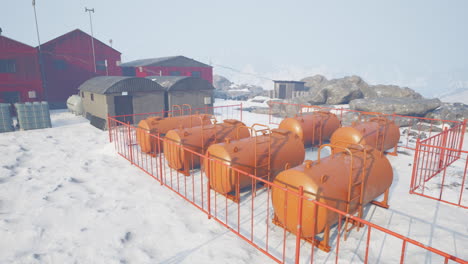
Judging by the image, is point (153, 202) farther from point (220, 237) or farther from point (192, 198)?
point (220, 237)

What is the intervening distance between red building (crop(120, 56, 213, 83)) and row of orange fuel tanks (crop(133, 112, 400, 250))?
21267 millimetres

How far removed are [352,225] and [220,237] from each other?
3.58 meters

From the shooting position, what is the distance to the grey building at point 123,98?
19609 millimetres

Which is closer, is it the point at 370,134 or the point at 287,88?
the point at 370,134

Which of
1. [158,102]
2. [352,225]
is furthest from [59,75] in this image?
[352,225]

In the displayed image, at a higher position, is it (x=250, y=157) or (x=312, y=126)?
(x=312, y=126)

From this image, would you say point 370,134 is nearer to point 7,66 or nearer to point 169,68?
point 169,68

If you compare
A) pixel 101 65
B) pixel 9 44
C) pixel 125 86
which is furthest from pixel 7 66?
pixel 125 86

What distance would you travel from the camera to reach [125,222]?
26.1 ft

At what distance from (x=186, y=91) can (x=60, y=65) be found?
52.9 ft

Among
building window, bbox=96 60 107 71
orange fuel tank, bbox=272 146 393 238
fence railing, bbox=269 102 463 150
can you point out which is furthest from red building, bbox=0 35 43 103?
orange fuel tank, bbox=272 146 393 238

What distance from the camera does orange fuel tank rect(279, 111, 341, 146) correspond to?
14352 millimetres

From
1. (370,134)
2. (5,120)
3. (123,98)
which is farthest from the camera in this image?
(123,98)

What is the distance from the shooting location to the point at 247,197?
959 cm
